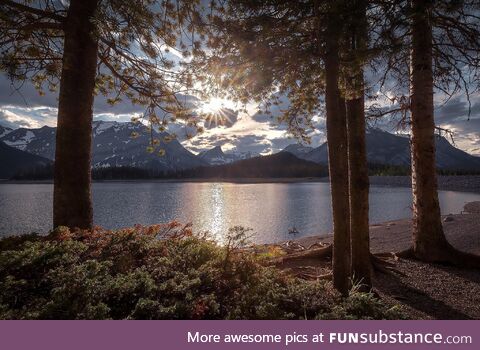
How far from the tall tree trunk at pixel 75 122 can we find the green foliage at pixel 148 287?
1.39 meters

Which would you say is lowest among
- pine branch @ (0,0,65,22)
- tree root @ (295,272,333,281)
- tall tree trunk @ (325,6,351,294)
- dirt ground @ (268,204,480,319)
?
dirt ground @ (268,204,480,319)

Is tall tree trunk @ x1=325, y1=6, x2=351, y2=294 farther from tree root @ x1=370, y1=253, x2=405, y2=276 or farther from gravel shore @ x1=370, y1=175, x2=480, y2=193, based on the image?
gravel shore @ x1=370, y1=175, x2=480, y2=193

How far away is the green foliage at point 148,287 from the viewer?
351cm

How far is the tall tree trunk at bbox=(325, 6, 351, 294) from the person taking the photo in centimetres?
550

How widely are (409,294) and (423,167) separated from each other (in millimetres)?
3721

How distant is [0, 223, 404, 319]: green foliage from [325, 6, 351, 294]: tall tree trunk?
1.09 meters

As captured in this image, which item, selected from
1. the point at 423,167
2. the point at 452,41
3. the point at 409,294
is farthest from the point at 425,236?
the point at 452,41

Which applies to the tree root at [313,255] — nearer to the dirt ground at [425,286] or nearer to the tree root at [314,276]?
the dirt ground at [425,286]

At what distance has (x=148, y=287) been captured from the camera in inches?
152

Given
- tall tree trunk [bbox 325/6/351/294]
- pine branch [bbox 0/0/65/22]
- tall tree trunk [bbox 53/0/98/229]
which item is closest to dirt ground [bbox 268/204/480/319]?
tall tree trunk [bbox 325/6/351/294]

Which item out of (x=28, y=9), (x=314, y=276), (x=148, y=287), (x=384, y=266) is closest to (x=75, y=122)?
(x=28, y=9)

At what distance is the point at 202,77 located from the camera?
862cm

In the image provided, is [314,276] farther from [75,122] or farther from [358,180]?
[75,122]

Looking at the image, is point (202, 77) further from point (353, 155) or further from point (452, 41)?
point (452, 41)
